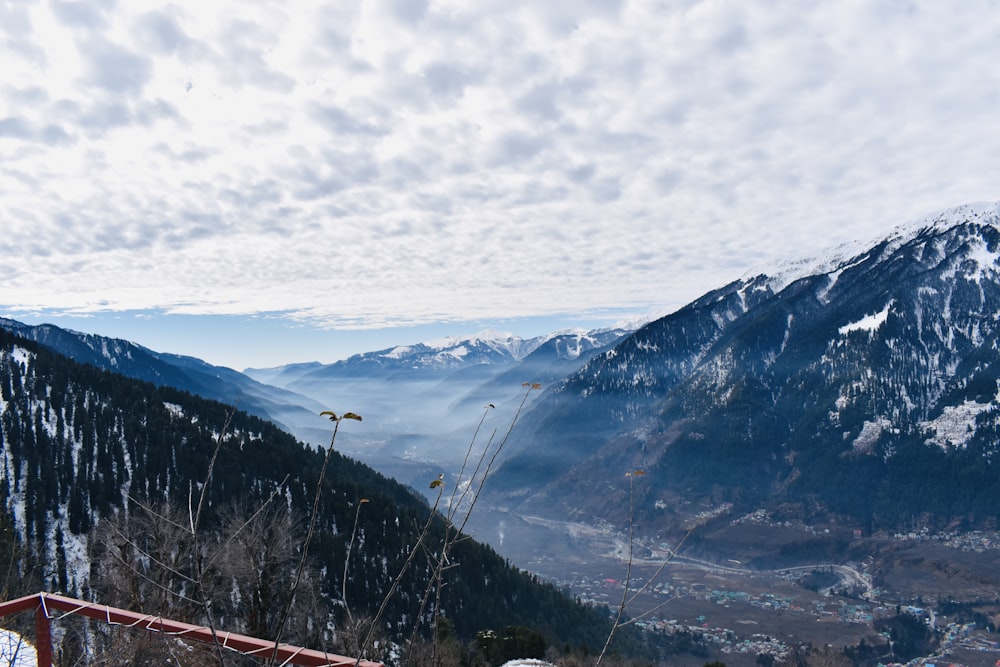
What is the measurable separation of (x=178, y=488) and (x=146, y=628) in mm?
90133

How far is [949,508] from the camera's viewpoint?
656 ft

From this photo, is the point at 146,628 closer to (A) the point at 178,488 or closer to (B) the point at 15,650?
(B) the point at 15,650

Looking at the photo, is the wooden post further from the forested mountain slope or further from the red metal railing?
the forested mountain slope

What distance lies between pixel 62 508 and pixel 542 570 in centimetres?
15794

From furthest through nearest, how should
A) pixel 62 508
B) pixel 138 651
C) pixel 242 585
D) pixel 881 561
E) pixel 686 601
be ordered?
pixel 881 561 → pixel 686 601 → pixel 62 508 → pixel 242 585 → pixel 138 651

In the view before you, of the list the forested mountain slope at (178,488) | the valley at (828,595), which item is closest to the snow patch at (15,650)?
the forested mountain slope at (178,488)

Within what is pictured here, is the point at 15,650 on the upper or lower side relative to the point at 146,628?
lower

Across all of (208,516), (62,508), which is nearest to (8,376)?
(62,508)

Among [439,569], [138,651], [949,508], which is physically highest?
[439,569]

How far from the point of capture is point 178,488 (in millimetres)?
81875

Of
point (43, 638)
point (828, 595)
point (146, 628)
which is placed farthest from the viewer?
point (828, 595)

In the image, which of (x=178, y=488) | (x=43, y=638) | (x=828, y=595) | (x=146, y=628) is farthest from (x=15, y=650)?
(x=828, y=595)

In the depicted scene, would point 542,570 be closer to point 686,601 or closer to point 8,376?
point 686,601

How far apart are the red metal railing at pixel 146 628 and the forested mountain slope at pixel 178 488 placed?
64.3 meters
